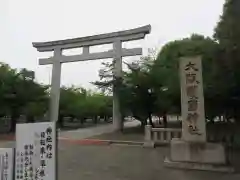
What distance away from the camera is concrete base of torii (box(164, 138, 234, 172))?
8859 mm

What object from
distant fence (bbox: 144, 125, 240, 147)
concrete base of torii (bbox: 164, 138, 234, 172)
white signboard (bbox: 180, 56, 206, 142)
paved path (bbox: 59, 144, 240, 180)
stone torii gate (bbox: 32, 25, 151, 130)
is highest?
stone torii gate (bbox: 32, 25, 151, 130)

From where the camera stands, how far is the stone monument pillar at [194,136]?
8914mm

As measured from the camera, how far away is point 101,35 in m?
21.0

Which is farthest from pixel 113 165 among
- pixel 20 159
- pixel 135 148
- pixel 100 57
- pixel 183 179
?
pixel 100 57

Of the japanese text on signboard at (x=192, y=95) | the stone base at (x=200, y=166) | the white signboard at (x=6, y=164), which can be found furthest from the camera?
the japanese text on signboard at (x=192, y=95)

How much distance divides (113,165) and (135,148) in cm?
381

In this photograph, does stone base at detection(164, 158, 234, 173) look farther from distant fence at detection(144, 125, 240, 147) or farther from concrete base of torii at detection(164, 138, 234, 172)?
distant fence at detection(144, 125, 240, 147)

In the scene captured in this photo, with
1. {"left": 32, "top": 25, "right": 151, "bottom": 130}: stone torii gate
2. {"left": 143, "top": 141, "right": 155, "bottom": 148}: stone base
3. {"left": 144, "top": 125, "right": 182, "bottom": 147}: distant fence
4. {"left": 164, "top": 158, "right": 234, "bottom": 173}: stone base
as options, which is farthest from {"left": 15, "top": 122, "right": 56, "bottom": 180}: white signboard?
{"left": 32, "top": 25, "right": 151, "bottom": 130}: stone torii gate

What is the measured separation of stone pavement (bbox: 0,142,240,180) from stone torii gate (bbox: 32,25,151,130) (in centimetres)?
692

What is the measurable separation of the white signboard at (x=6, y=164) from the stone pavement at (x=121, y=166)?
3581 mm

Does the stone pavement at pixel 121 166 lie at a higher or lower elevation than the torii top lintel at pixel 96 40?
lower

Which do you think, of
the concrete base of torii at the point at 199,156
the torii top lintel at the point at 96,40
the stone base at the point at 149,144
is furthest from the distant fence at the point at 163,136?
the torii top lintel at the point at 96,40

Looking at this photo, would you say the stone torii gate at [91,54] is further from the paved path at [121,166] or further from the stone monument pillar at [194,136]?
the stone monument pillar at [194,136]

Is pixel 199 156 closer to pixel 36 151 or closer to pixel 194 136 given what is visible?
pixel 194 136
